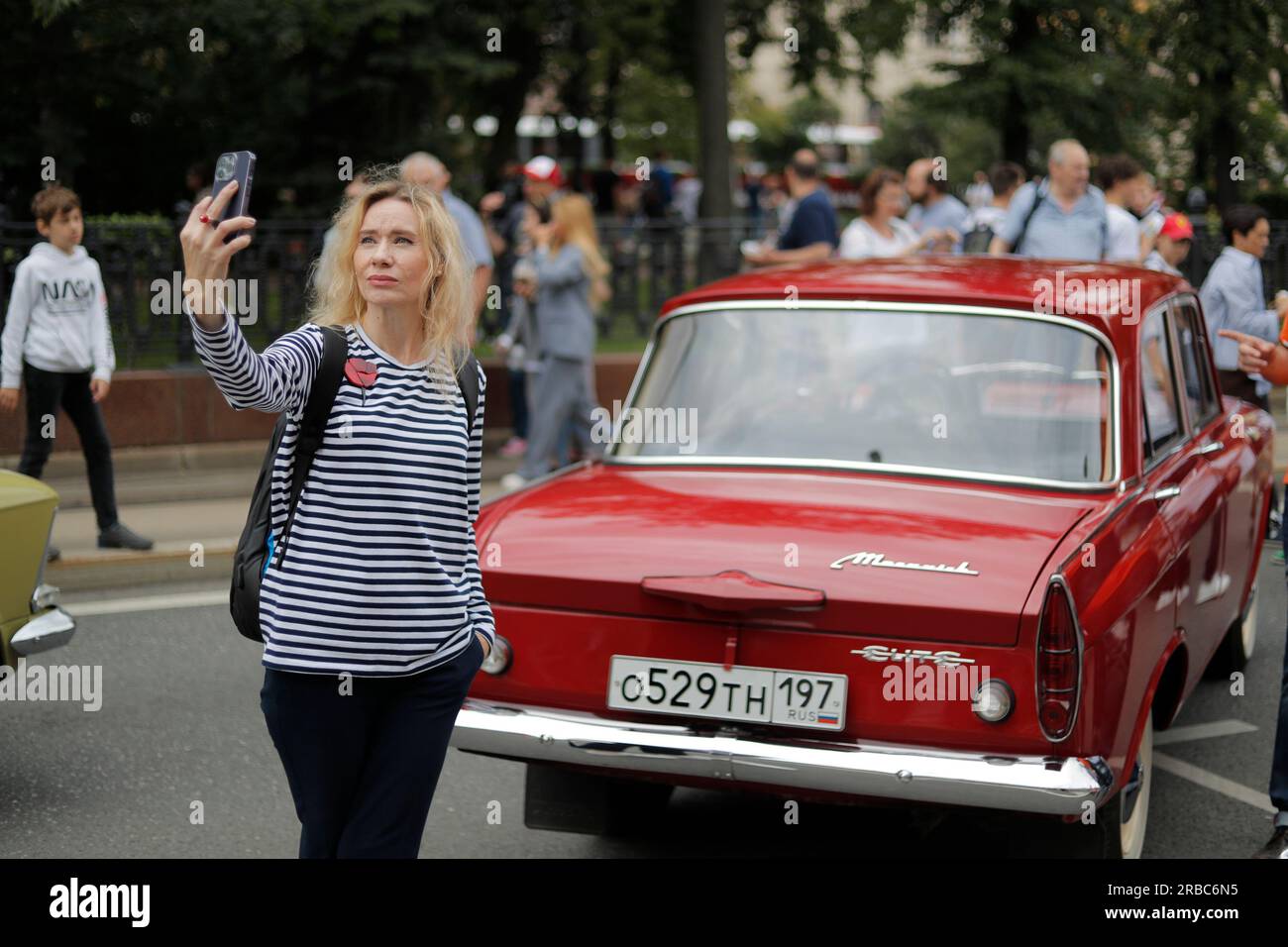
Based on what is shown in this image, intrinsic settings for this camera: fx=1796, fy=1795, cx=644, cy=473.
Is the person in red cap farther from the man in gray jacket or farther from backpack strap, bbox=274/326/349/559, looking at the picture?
backpack strap, bbox=274/326/349/559

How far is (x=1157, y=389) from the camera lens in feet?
19.6

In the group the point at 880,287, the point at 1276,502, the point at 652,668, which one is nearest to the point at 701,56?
the point at 1276,502

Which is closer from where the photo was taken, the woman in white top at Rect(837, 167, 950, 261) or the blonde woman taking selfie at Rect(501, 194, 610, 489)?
the woman in white top at Rect(837, 167, 950, 261)

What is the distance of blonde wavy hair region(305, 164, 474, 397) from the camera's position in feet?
11.8

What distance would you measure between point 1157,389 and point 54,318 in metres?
5.74

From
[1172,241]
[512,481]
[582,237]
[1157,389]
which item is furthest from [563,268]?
[1157,389]

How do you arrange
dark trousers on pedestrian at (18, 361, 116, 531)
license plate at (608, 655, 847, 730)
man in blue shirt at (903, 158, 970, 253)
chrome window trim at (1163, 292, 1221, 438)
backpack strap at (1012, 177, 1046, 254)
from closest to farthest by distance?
license plate at (608, 655, 847, 730), chrome window trim at (1163, 292, 1221, 438), dark trousers on pedestrian at (18, 361, 116, 531), backpack strap at (1012, 177, 1046, 254), man in blue shirt at (903, 158, 970, 253)

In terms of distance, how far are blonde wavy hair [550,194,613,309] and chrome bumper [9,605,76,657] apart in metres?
6.24

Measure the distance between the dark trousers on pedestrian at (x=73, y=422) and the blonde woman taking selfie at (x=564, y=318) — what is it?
2.93m

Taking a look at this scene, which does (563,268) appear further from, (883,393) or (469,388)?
(469,388)

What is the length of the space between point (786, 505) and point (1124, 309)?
4.84 feet

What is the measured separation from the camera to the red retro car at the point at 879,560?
444cm

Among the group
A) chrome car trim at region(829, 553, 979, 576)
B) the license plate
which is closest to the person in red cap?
chrome car trim at region(829, 553, 979, 576)

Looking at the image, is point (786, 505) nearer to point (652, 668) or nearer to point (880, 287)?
point (652, 668)
